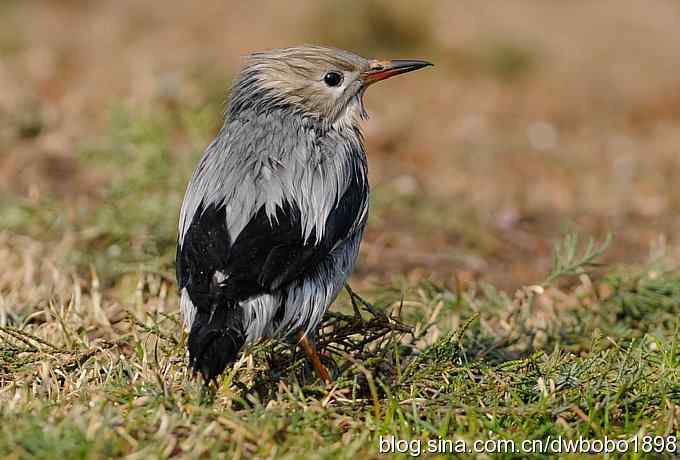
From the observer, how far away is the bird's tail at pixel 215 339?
3283 millimetres

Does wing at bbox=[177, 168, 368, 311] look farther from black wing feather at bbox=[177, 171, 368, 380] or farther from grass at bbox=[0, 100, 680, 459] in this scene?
grass at bbox=[0, 100, 680, 459]

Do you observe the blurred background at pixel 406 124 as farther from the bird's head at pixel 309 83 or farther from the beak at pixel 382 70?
the beak at pixel 382 70

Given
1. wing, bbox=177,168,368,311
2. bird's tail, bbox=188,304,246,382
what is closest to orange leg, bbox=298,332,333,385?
wing, bbox=177,168,368,311

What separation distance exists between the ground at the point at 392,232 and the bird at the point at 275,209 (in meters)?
0.26

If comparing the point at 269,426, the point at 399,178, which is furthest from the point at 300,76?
the point at 399,178

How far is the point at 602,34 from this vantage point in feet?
37.4

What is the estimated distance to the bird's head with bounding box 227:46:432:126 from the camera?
14.0ft

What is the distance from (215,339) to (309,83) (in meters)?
1.44

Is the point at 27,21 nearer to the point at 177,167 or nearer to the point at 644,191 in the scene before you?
the point at 177,167

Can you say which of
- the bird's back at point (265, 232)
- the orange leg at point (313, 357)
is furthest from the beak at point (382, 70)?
the orange leg at point (313, 357)

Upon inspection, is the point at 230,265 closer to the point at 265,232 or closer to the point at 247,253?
the point at 247,253

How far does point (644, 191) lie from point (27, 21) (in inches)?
262

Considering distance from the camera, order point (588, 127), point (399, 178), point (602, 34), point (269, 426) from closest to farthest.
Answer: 1. point (269, 426)
2. point (399, 178)
3. point (588, 127)
4. point (602, 34)

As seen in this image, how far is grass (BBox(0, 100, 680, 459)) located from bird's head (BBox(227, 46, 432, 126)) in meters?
0.89
